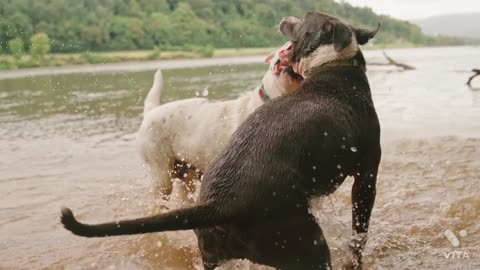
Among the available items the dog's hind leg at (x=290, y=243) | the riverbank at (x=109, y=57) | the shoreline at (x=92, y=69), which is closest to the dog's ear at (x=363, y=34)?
the dog's hind leg at (x=290, y=243)

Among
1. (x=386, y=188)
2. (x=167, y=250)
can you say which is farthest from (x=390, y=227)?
(x=167, y=250)

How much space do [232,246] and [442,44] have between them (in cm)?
12896

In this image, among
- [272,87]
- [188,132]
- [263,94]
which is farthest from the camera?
[188,132]

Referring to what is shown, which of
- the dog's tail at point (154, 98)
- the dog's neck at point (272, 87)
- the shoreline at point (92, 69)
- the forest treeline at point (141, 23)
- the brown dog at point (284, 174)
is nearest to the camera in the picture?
the brown dog at point (284, 174)

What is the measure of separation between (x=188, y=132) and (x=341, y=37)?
2.00m

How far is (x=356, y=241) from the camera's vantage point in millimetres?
3689

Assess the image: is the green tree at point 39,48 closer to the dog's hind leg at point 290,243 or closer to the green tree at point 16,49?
the green tree at point 16,49

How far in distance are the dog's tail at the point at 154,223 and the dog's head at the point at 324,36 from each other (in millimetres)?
1345

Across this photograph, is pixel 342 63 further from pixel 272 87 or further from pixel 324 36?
pixel 272 87

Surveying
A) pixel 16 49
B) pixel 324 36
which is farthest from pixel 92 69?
pixel 324 36

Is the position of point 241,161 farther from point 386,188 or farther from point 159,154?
point 386,188

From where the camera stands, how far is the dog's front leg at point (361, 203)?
3.27m

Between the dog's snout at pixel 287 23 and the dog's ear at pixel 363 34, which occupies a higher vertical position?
the dog's snout at pixel 287 23

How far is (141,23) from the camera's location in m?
81.1
